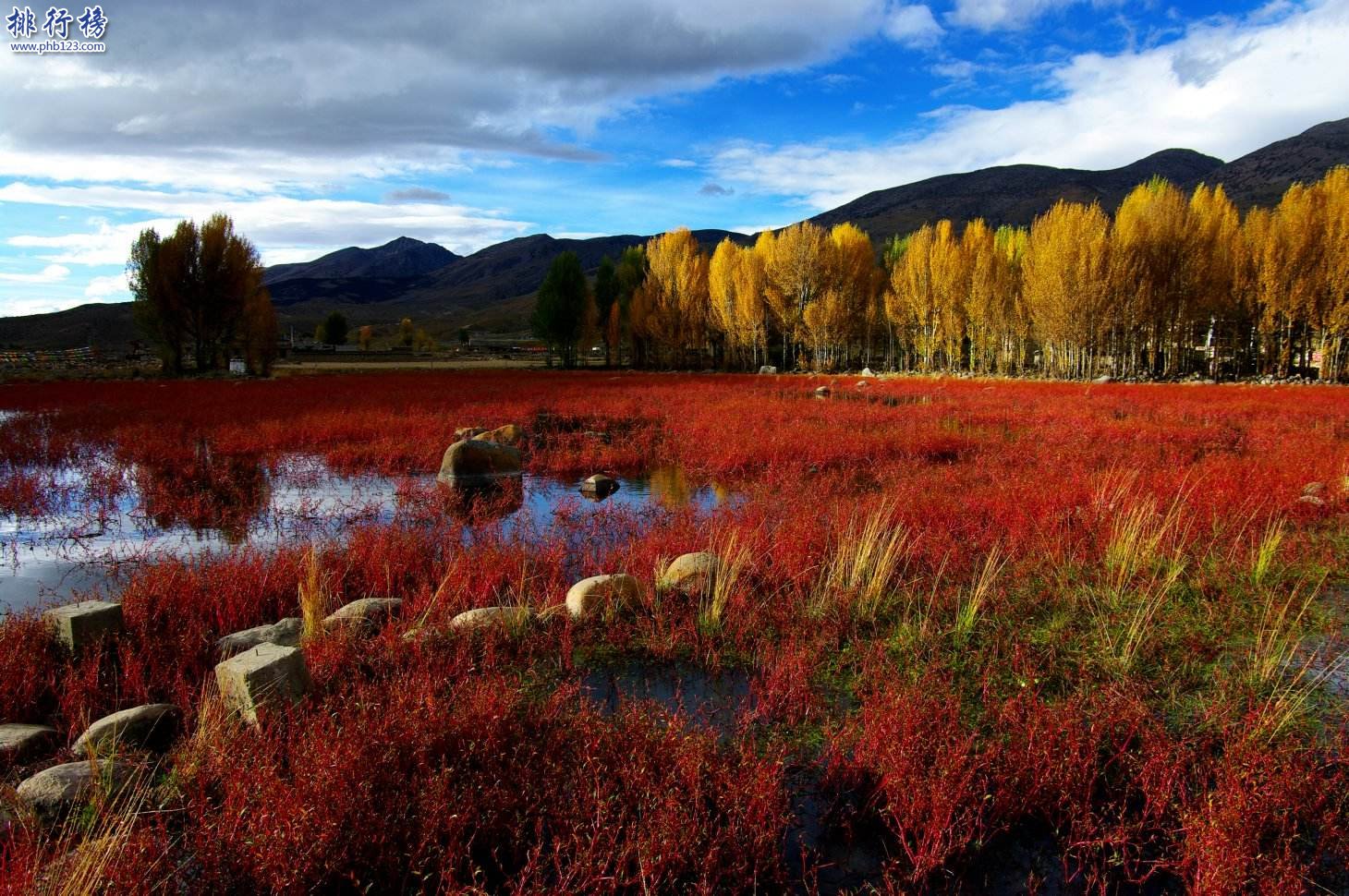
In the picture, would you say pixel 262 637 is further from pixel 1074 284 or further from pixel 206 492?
pixel 1074 284

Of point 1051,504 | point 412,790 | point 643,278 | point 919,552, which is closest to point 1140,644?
point 919,552

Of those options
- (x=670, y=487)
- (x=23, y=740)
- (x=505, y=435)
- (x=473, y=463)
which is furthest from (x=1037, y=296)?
(x=23, y=740)

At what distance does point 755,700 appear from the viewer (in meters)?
4.87

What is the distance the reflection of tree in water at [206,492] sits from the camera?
1020 cm

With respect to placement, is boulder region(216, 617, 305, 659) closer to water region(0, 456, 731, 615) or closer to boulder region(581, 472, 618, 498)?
water region(0, 456, 731, 615)

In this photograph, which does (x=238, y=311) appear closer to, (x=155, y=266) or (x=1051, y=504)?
(x=155, y=266)

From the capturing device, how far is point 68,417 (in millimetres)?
20625

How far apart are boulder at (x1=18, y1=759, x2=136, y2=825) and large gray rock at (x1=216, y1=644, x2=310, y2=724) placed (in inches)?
22.9

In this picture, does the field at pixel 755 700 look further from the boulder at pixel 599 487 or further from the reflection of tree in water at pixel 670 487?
the boulder at pixel 599 487

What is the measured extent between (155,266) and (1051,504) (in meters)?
50.4

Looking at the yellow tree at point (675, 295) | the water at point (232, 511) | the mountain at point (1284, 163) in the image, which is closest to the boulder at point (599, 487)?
the water at point (232, 511)

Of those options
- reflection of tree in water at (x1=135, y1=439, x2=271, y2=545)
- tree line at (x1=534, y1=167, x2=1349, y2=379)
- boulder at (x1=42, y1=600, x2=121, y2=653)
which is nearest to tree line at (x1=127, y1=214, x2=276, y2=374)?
tree line at (x1=534, y1=167, x2=1349, y2=379)

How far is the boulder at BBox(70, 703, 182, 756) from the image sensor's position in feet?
12.7

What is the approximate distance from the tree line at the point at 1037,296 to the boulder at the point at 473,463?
129 feet
